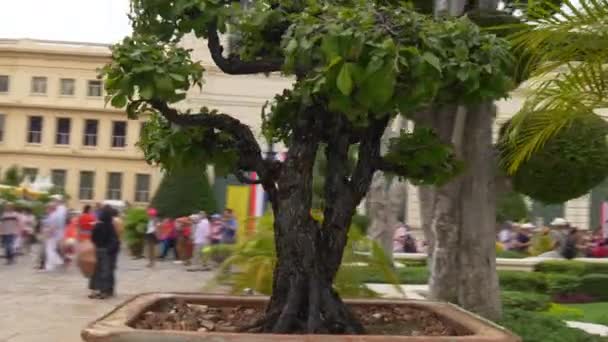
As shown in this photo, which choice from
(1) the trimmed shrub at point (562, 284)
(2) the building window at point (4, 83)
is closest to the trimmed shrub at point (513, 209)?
(1) the trimmed shrub at point (562, 284)

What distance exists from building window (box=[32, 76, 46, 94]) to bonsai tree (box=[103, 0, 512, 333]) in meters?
41.7

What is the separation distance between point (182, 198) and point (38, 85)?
2322 cm

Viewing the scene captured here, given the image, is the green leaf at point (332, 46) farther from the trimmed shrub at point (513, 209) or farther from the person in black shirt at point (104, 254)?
the trimmed shrub at point (513, 209)

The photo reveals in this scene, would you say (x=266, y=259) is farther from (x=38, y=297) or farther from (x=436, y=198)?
(x=38, y=297)

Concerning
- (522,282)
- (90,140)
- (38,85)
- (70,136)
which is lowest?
(522,282)

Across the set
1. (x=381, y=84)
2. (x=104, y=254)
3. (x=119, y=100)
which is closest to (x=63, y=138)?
(x=104, y=254)

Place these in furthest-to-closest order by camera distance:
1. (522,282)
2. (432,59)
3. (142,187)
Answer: (142,187) < (522,282) < (432,59)

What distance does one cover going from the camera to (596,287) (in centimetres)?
1755

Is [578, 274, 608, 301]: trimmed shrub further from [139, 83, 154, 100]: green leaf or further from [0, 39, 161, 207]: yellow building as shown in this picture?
[0, 39, 161, 207]: yellow building

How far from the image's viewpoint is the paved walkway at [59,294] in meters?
9.43

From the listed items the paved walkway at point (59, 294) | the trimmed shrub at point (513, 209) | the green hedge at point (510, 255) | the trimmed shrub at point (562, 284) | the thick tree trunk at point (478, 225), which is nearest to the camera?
the thick tree trunk at point (478, 225)

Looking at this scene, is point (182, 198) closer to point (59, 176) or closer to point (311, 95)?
point (311, 95)

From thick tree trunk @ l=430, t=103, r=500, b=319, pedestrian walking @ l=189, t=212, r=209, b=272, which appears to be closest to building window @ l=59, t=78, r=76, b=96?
pedestrian walking @ l=189, t=212, r=209, b=272

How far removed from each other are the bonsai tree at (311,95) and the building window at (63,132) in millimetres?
42509
